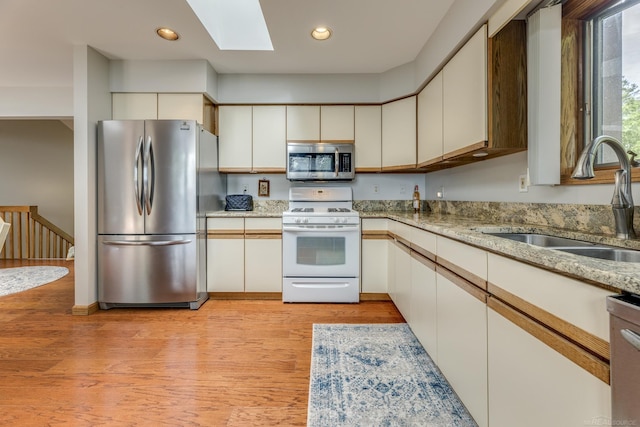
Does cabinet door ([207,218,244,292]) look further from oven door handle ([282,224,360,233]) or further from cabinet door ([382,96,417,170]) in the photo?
cabinet door ([382,96,417,170])

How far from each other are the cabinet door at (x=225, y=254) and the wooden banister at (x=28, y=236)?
447 cm

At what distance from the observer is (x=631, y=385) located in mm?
640

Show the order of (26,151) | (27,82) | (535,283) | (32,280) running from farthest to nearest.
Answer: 1. (26,151)
2. (32,280)
3. (27,82)
4. (535,283)

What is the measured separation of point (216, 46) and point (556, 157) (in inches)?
106

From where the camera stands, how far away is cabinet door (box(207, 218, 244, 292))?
10.3 feet

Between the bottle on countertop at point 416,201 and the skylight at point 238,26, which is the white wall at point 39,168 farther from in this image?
the bottle on countertop at point 416,201

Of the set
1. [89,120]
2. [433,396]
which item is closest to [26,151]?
[89,120]

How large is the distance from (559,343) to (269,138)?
3.08 metres

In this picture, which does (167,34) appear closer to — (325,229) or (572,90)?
(325,229)

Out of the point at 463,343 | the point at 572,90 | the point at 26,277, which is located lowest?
the point at 26,277

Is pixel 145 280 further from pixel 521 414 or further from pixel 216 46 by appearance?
pixel 521 414

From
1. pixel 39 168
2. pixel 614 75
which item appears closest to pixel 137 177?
pixel 614 75

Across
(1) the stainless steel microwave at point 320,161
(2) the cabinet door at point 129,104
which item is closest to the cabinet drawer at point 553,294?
(1) the stainless steel microwave at point 320,161

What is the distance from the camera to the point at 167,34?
2602 mm
